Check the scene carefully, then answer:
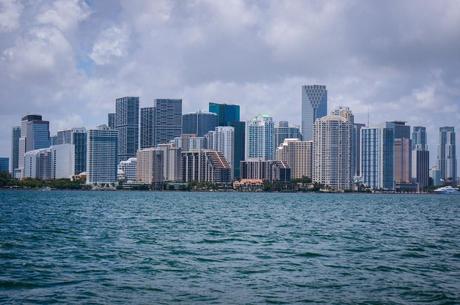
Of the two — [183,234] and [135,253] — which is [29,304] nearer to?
[135,253]

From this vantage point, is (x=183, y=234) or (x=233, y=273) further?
(x=183, y=234)

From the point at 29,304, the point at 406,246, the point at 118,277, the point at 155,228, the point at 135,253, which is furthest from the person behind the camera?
the point at 155,228

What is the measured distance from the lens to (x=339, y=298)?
2683 cm

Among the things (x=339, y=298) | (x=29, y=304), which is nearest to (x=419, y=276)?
(x=339, y=298)

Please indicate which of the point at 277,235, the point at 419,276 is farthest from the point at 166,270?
the point at 277,235

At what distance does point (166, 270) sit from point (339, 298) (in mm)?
9418

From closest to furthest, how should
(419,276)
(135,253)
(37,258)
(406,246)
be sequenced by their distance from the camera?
(419,276) < (37,258) < (135,253) < (406,246)

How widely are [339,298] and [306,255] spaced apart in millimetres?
13239

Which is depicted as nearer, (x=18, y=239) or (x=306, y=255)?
(x=306, y=255)

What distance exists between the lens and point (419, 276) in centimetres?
3266

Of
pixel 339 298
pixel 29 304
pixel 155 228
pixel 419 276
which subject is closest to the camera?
pixel 29 304

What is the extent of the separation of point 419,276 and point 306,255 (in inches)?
342

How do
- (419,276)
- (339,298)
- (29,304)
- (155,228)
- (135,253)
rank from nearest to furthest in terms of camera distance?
(29,304) → (339,298) → (419,276) → (135,253) → (155,228)

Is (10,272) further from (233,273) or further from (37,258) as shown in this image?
(233,273)
